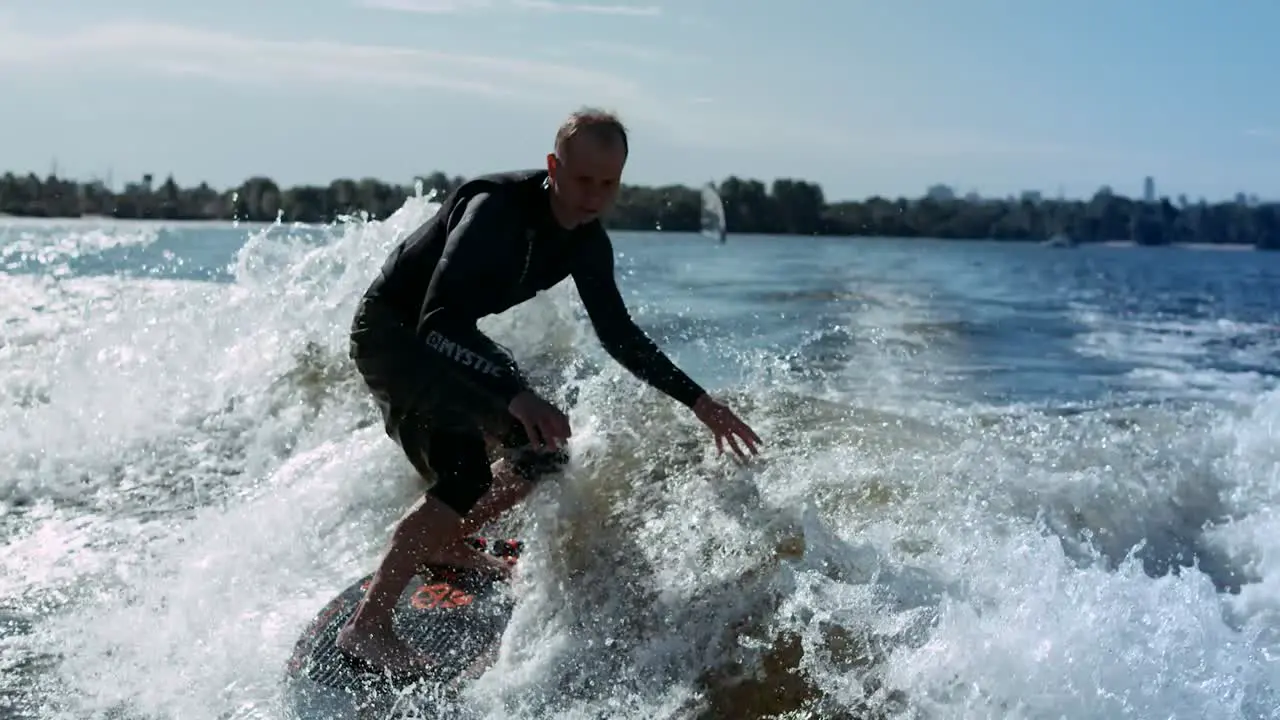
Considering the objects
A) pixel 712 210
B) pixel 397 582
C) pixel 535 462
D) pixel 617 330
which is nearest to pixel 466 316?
pixel 617 330

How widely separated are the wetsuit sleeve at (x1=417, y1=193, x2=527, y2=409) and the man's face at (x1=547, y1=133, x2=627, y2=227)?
281 mm

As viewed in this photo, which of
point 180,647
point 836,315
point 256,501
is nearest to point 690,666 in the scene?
point 180,647

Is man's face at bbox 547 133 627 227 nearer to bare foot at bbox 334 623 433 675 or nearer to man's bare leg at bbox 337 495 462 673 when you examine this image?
man's bare leg at bbox 337 495 462 673

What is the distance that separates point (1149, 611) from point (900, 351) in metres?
9.55

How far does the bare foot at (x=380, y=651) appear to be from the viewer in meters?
4.25

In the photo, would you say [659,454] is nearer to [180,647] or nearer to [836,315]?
[180,647]

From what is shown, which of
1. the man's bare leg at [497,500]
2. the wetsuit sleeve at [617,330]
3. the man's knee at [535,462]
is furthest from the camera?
the man's bare leg at [497,500]

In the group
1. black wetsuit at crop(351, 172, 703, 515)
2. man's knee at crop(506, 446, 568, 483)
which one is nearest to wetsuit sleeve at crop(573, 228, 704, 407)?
black wetsuit at crop(351, 172, 703, 515)

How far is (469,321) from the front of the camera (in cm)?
386

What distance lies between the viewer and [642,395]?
21.4ft

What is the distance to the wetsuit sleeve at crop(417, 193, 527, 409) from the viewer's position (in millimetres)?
3809

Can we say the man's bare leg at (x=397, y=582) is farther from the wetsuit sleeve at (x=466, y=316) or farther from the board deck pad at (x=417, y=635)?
the wetsuit sleeve at (x=466, y=316)

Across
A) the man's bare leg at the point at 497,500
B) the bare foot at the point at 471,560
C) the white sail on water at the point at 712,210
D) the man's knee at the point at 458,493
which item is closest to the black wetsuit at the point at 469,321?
the man's knee at the point at 458,493

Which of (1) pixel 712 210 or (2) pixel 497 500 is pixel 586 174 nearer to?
(2) pixel 497 500
